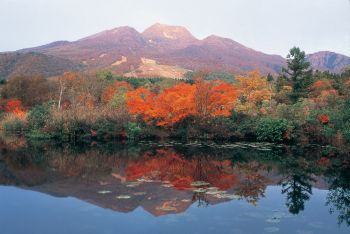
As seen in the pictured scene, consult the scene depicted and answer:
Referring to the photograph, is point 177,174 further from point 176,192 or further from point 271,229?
point 271,229

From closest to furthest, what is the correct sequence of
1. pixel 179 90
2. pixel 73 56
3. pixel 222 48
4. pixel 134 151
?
pixel 134 151 < pixel 179 90 < pixel 73 56 < pixel 222 48

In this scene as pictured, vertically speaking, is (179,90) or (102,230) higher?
(179,90)

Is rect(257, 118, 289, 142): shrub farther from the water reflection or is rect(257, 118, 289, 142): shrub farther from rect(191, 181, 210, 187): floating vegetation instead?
rect(191, 181, 210, 187): floating vegetation

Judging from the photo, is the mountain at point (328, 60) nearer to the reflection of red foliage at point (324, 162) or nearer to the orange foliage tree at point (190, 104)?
the orange foliage tree at point (190, 104)

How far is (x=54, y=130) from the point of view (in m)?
28.2

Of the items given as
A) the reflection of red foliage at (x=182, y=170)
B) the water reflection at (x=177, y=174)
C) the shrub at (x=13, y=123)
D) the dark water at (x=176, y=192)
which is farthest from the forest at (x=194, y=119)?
the reflection of red foliage at (x=182, y=170)

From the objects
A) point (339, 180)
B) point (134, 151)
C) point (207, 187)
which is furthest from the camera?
point (134, 151)

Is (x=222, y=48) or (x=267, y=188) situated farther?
(x=222, y=48)

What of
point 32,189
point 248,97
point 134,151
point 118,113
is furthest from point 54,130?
point 248,97

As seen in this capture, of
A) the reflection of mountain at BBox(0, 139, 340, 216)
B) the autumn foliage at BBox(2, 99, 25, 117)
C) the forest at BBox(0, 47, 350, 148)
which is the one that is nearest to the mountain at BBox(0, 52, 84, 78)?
the autumn foliage at BBox(2, 99, 25, 117)

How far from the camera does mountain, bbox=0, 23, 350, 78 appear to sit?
307ft

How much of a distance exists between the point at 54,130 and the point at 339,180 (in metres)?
21.5

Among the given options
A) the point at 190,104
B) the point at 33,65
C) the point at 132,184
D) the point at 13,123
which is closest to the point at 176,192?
the point at 132,184

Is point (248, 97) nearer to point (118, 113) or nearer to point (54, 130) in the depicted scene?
point (118, 113)
